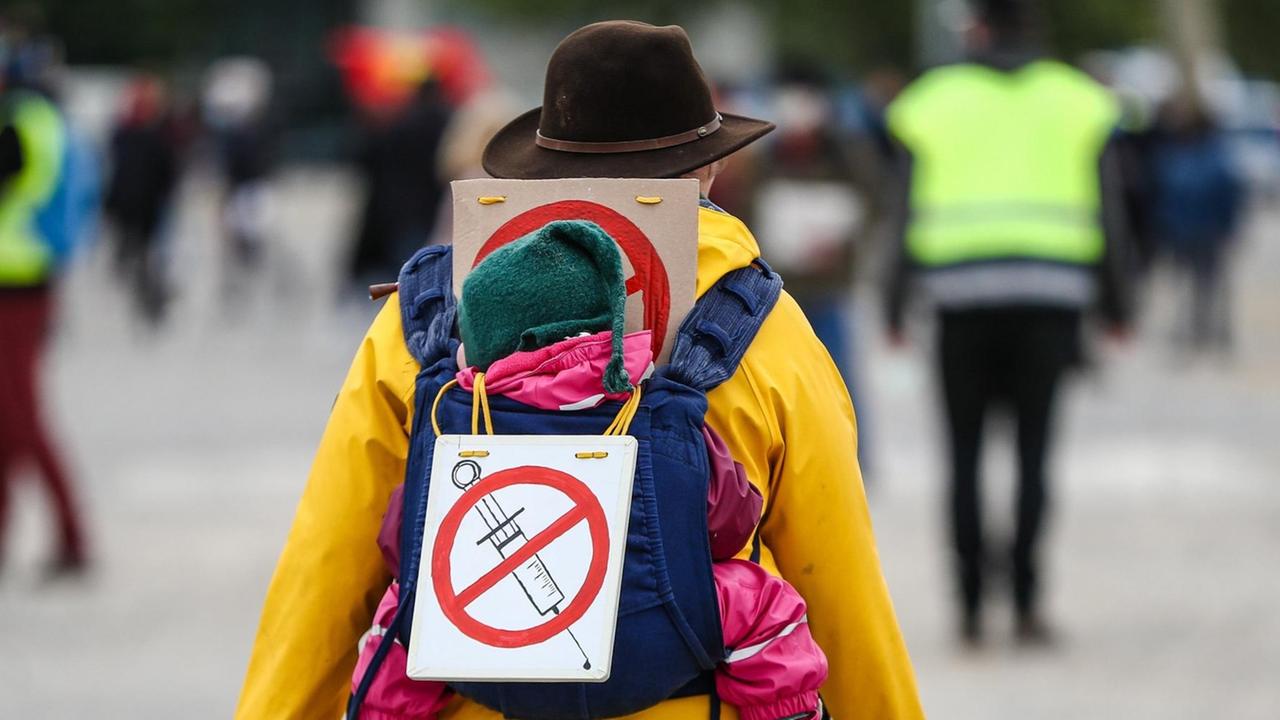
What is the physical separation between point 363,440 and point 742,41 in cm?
4571

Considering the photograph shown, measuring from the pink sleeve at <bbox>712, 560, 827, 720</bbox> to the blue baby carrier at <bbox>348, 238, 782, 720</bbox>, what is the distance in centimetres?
3

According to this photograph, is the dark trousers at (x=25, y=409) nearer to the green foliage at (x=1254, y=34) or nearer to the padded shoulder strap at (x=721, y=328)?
the padded shoulder strap at (x=721, y=328)

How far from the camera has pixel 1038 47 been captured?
6828 millimetres

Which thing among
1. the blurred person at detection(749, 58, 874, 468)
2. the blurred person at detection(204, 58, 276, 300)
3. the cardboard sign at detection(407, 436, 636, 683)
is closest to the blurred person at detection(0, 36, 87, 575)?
the blurred person at detection(749, 58, 874, 468)

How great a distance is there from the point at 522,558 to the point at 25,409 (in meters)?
5.76

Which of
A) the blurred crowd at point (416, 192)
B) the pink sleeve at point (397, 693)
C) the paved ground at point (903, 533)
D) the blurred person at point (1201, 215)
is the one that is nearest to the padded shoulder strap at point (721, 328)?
the pink sleeve at point (397, 693)

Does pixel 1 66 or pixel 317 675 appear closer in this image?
pixel 317 675

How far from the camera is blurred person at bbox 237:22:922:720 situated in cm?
274

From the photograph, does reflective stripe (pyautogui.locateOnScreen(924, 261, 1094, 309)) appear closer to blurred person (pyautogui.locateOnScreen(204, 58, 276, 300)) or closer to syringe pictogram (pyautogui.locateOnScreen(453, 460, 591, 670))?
syringe pictogram (pyautogui.locateOnScreen(453, 460, 591, 670))

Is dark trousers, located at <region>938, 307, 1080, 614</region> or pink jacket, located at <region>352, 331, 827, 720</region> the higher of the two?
pink jacket, located at <region>352, 331, 827, 720</region>

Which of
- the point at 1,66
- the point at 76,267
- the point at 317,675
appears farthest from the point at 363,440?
the point at 76,267

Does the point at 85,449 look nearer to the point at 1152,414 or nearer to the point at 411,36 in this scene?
the point at 1152,414

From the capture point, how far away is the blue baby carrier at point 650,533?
2.49 m

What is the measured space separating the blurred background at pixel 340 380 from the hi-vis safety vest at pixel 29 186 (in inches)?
3.0
